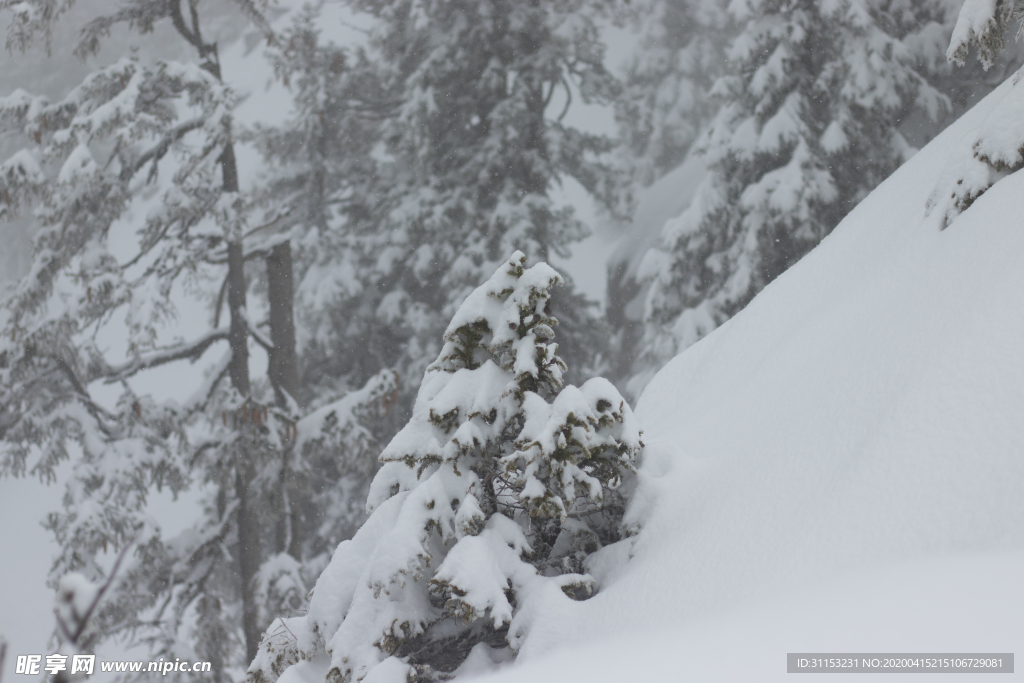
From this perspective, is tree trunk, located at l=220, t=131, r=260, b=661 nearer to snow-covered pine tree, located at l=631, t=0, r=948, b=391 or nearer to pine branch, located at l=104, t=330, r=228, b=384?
pine branch, located at l=104, t=330, r=228, b=384

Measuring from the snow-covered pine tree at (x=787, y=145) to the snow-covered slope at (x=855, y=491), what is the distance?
9086 mm

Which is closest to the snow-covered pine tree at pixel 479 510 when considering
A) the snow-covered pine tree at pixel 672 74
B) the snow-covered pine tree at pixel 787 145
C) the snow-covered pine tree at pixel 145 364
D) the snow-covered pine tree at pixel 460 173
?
the snow-covered pine tree at pixel 145 364

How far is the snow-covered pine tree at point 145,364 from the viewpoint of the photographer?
10.8m

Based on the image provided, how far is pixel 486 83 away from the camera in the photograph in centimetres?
1691

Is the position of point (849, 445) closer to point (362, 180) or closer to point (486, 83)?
point (486, 83)

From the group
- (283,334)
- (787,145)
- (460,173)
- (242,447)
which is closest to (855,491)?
(242,447)

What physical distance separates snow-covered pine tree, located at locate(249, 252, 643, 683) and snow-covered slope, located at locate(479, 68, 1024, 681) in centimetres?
27

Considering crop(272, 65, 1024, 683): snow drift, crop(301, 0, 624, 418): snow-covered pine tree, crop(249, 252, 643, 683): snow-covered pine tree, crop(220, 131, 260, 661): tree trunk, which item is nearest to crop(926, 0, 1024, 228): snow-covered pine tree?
crop(272, 65, 1024, 683): snow drift

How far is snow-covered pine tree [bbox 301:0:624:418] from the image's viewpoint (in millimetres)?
16641

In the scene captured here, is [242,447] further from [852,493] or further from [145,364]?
[852,493]

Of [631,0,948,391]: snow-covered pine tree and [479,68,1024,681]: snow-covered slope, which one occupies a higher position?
[631,0,948,391]: snow-covered pine tree

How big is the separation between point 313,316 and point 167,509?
14.7 metres

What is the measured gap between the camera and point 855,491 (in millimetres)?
2803

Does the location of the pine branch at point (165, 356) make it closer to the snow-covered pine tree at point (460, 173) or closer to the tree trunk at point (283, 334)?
the tree trunk at point (283, 334)
